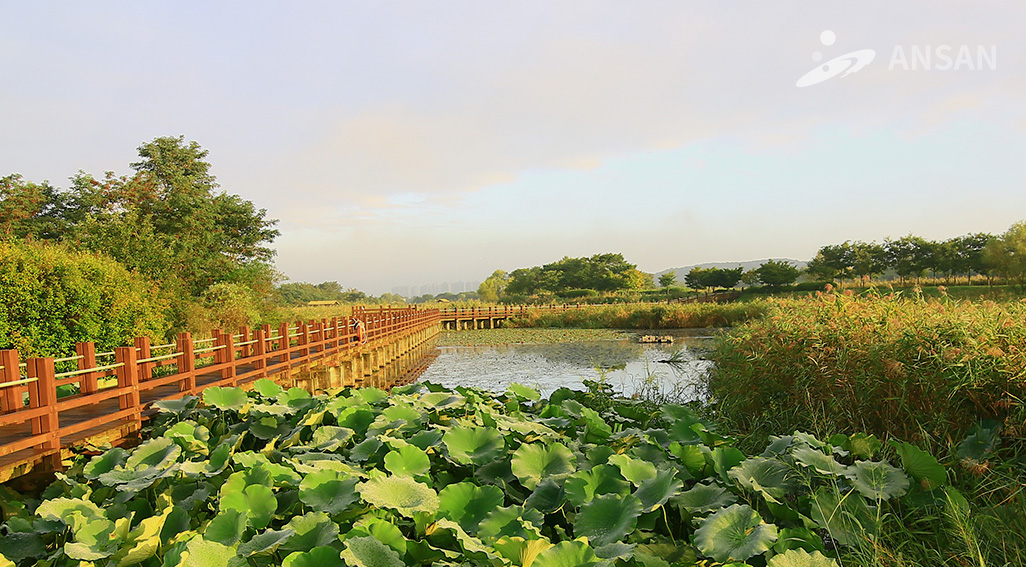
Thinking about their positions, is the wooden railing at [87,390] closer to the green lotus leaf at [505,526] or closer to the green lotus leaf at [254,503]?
the green lotus leaf at [254,503]

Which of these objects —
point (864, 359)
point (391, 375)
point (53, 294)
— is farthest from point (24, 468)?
point (391, 375)

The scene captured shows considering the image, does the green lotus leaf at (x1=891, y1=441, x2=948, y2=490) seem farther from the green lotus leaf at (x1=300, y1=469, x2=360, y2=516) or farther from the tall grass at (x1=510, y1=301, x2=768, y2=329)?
the tall grass at (x1=510, y1=301, x2=768, y2=329)

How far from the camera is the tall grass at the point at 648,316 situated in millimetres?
26375

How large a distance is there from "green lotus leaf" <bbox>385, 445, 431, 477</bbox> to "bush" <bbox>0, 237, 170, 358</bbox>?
10025 millimetres

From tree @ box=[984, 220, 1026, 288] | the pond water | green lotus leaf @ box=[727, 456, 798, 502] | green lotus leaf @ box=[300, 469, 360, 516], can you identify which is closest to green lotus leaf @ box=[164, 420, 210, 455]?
green lotus leaf @ box=[300, 469, 360, 516]

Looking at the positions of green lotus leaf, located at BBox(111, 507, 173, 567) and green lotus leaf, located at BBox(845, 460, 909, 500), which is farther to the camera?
green lotus leaf, located at BBox(845, 460, 909, 500)

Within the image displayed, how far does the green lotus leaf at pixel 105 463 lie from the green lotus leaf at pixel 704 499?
113 inches

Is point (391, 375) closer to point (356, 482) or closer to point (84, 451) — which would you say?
point (84, 451)

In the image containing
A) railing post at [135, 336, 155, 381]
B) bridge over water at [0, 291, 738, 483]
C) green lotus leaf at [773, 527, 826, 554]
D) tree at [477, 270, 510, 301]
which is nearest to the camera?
green lotus leaf at [773, 527, 826, 554]

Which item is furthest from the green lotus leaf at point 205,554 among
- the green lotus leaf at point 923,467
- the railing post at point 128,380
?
the railing post at point 128,380

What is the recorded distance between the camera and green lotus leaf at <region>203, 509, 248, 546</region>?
1.99 metres

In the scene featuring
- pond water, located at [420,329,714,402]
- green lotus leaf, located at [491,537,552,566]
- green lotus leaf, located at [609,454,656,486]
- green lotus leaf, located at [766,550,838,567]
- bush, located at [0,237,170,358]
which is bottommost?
pond water, located at [420,329,714,402]

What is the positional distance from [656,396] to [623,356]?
878 centimetres

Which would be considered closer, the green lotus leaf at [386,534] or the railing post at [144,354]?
the green lotus leaf at [386,534]
